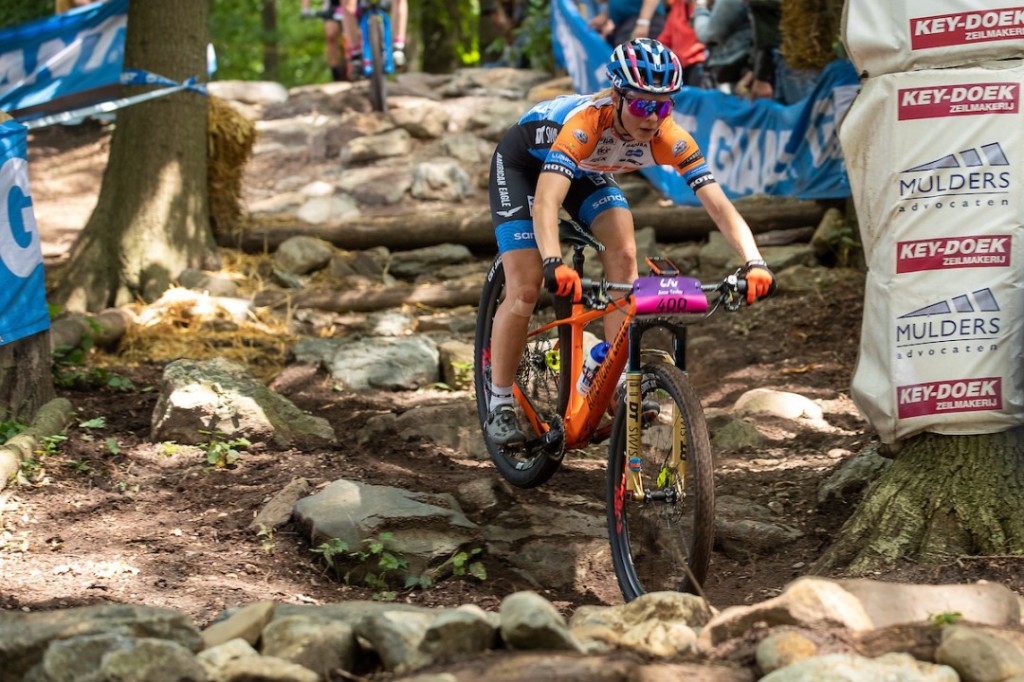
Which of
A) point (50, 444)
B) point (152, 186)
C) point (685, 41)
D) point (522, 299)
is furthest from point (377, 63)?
point (522, 299)

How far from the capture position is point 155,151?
939 centimetres

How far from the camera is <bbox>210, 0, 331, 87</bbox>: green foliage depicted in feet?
80.2

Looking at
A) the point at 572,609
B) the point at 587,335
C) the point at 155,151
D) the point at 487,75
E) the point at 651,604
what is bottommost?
the point at 572,609

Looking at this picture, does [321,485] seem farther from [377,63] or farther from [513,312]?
[377,63]

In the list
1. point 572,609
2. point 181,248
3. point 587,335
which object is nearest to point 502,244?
point 587,335

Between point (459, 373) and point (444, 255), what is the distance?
9.75ft

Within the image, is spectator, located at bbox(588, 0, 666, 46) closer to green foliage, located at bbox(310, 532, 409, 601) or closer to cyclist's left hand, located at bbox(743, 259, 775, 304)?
cyclist's left hand, located at bbox(743, 259, 775, 304)

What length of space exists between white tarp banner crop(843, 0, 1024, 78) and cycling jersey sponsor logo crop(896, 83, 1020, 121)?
0.10m

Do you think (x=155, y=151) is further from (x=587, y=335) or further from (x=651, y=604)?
(x=651, y=604)

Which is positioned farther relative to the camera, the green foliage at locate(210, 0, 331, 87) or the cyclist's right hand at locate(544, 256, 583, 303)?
the green foliage at locate(210, 0, 331, 87)

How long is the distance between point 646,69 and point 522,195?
1.04m

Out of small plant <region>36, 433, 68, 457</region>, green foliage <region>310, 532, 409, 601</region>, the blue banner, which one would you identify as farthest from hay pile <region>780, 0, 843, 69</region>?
small plant <region>36, 433, 68, 457</region>

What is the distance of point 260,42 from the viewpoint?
26.6m

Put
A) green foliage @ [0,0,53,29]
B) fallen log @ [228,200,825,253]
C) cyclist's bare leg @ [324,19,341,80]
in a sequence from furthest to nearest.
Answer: cyclist's bare leg @ [324,19,341,80] < green foliage @ [0,0,53,29] < fallen log @ [228,200,825,253]
